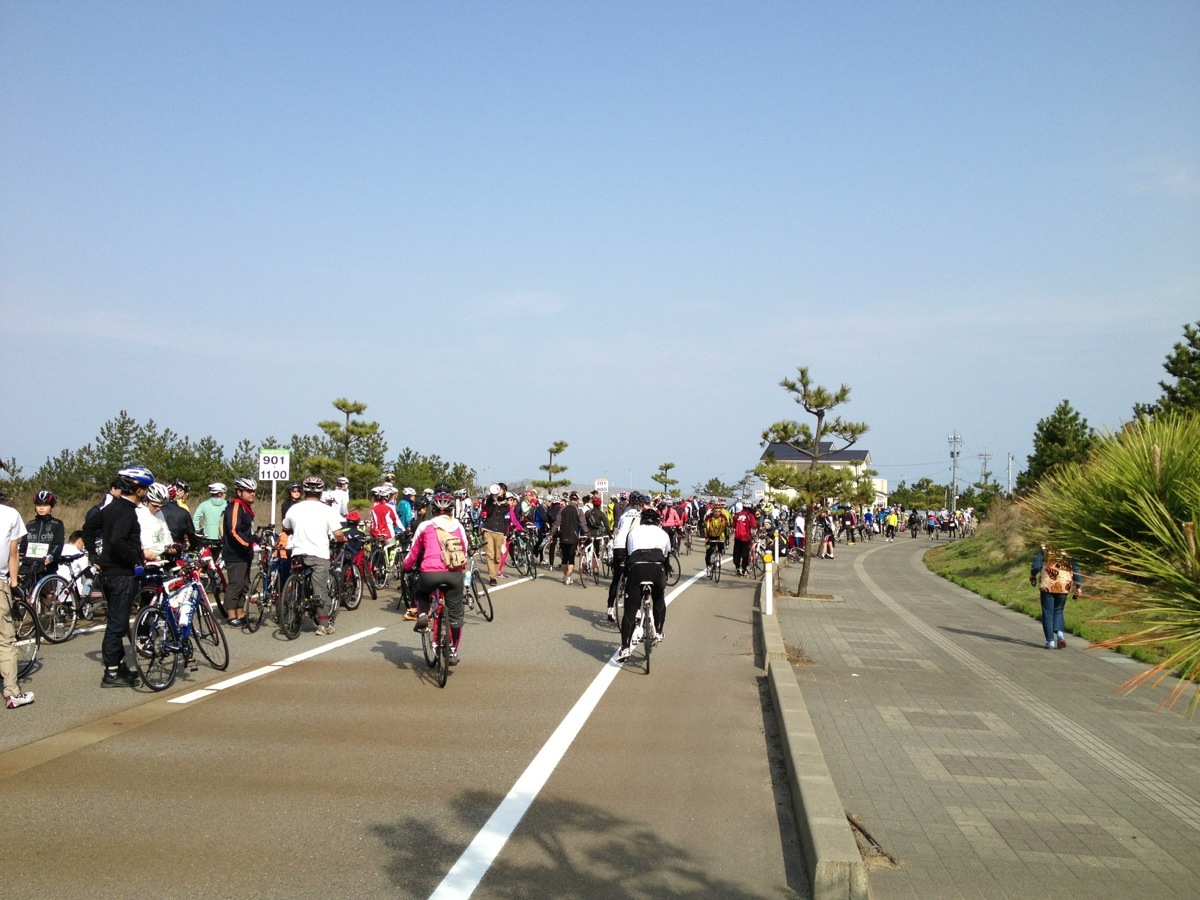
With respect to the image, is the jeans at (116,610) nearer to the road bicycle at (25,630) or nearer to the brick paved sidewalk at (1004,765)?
the road bicycle at (25,630)

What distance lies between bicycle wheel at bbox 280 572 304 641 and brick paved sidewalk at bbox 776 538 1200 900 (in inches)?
240

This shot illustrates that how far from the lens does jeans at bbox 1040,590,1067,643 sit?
14.4m

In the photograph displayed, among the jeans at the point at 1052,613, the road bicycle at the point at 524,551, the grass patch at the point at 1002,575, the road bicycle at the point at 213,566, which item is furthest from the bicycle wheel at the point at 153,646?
the road bicycle at the point at 524,551

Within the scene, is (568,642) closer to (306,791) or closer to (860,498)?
(306,791)

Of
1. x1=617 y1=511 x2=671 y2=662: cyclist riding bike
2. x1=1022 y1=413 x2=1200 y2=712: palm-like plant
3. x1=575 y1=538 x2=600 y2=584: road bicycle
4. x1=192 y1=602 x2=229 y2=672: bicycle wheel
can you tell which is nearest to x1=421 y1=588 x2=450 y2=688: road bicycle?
x1=192 y1=602 x2=229 y2=672: bicycle wheel

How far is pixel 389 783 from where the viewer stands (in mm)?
6602

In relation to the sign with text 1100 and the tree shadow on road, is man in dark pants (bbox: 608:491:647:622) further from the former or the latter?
the sign with text 1100

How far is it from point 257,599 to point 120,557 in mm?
4488

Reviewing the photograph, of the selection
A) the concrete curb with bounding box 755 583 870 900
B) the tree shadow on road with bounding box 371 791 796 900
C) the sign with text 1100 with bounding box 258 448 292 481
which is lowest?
the tree shadow on road with bounding box 371 791 796 900

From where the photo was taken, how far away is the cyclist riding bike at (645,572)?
1134 centimetres

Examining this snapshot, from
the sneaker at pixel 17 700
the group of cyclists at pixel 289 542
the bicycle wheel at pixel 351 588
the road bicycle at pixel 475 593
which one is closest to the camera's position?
the sneaker at pixel 17 700

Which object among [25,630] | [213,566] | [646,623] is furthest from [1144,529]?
[213,566]

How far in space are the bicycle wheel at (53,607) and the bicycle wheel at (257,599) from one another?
6.68 ft

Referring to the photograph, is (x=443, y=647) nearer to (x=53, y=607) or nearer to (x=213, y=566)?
(x=213, y=566)
